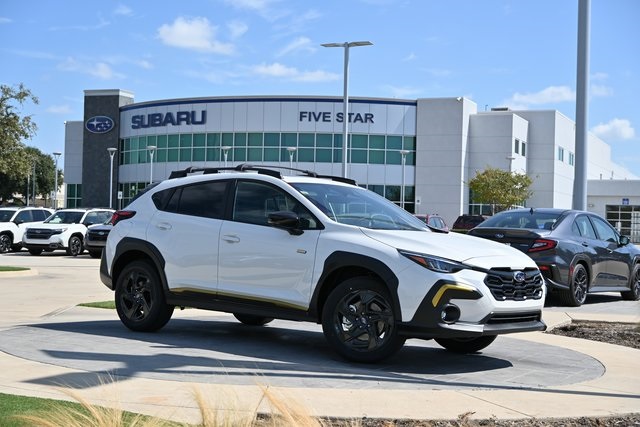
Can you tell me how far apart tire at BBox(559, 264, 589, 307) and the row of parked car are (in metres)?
17.7

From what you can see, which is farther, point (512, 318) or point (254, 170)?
point (254, 170)

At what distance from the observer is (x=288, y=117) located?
63469 mm

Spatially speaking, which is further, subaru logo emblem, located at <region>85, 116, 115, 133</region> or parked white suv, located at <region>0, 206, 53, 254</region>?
subaru logo emblem, located at <region>85, 116, 115, 133</region>

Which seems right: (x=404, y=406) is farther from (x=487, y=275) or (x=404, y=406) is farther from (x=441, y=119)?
(x=441, y=119)

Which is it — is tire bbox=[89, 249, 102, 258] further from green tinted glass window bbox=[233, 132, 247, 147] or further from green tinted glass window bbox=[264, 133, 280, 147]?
green tinted glass window bbox=[233, 132, 247, 147]

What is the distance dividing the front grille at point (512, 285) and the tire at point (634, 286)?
343 inches

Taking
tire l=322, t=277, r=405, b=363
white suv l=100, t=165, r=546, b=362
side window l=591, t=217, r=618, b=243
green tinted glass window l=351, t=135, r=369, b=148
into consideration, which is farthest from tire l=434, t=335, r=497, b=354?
green tinted glass window l=351, t=135, r=369, b=148

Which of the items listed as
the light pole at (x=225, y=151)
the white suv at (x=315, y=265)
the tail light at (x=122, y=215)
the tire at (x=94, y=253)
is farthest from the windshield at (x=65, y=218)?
the light pole at (x=225, y=151)

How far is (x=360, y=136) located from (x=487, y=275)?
2219 inches

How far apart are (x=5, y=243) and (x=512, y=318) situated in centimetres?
2707

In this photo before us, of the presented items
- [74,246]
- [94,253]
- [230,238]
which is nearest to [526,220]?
[230,238]

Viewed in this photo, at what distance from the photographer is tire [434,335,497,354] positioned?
8.81 m

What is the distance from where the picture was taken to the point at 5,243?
31.1 metres

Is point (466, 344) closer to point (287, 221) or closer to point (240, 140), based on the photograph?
point (287, 221)
